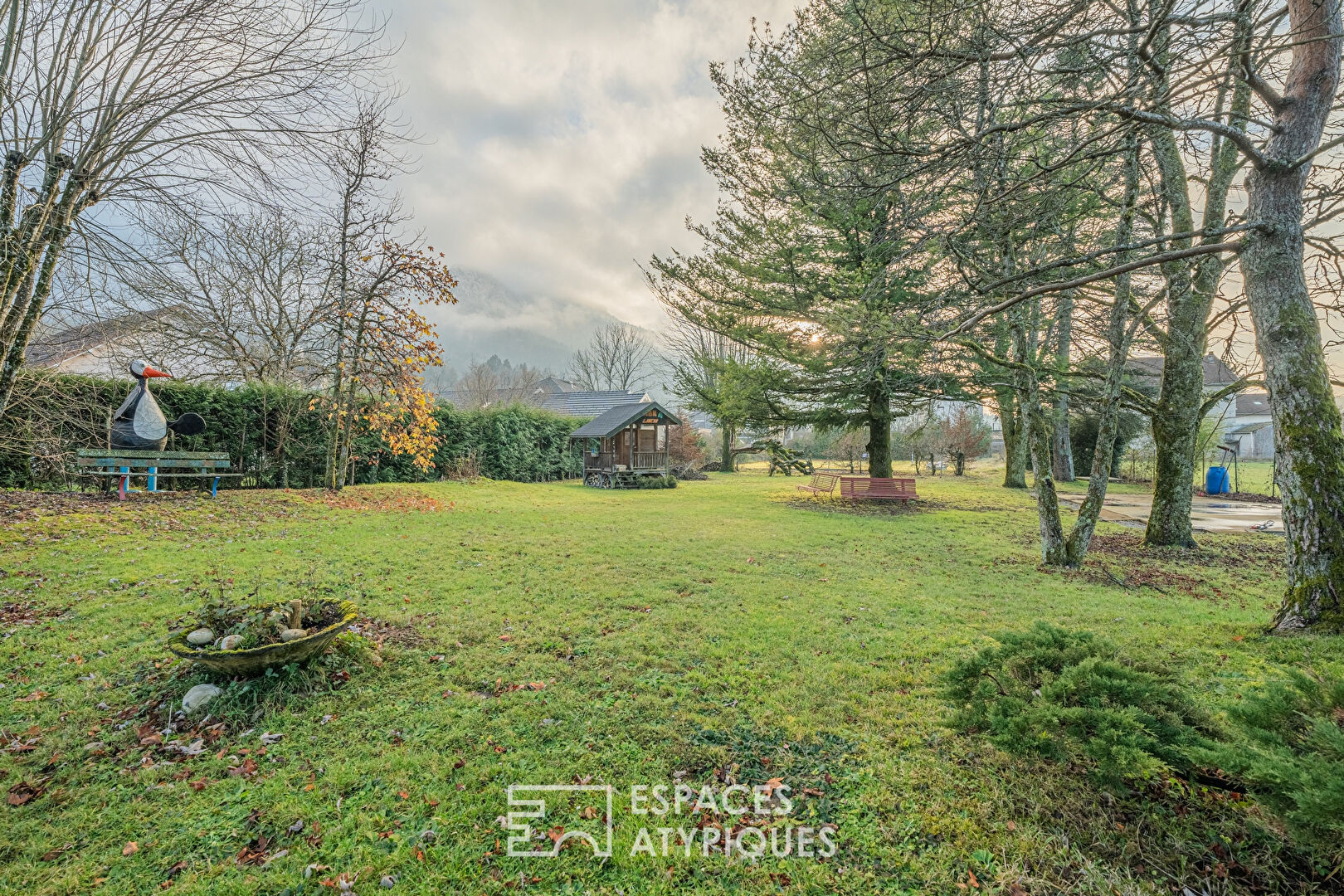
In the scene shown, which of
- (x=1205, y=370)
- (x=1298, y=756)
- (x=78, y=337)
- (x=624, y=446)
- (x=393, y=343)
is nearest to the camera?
(x=1298, y=756)

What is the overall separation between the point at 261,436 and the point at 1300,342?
60.4 ft

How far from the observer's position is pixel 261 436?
1299 cm

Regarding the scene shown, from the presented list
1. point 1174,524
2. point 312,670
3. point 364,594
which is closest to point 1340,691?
point 312,670

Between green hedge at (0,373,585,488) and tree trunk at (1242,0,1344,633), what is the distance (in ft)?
50.6

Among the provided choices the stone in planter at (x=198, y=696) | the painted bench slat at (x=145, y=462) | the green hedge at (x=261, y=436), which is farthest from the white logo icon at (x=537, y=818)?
the painted bench slat at (x=145, y=462)

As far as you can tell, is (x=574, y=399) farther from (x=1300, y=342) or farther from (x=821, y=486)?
(x=1300, y=342)

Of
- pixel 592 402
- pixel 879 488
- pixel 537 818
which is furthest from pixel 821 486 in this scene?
pixel 592 402

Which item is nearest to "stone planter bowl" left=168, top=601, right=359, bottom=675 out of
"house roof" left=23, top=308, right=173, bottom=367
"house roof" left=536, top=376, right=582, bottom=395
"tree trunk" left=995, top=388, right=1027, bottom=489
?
"house roof" left=23, top=308, right=173, bottom=367

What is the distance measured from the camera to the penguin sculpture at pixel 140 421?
935 cm

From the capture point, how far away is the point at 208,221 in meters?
5.78

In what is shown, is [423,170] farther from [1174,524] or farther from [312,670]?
[1174,524]

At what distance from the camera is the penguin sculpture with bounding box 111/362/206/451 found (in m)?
9.35

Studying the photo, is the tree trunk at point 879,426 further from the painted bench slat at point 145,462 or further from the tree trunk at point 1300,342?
the painted bench slat at point 145,462

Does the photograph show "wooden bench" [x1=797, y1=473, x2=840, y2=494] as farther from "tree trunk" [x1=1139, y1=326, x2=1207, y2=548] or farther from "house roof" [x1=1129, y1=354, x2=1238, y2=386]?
"tree trunk" [x1=1139, y1=326, x2=1207, y2=548]
